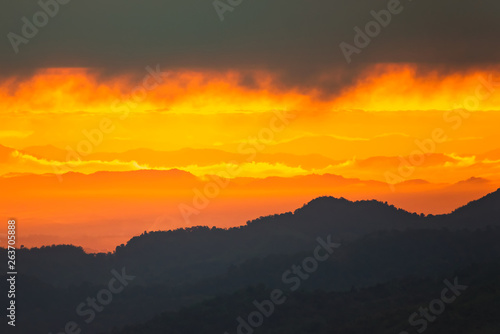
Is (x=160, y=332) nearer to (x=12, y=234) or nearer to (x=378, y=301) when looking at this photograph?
(x=378, y=301)

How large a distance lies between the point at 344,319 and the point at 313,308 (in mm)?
12500

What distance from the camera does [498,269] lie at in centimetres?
15788

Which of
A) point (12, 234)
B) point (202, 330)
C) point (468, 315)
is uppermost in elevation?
point (12, 234)

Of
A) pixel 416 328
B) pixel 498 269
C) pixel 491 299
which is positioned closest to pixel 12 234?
pixel 416 328

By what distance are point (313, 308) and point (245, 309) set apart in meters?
12.0

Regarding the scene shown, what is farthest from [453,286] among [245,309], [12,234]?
[12,234]

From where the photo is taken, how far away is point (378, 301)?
168125 mm

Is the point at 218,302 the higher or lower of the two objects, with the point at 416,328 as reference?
higher

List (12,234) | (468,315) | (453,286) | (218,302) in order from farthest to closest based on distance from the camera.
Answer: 1. (218,302)
2. (453,286)
3. (468,315)
4. (12,234)

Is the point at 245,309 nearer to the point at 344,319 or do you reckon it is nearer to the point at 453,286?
the point at 344,319

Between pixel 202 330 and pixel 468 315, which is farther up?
pixel 202 330

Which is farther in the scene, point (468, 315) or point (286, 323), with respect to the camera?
point (286, 323)

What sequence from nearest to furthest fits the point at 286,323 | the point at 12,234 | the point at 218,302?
the point at 12,234, the point at 286,323, the point at 218,302

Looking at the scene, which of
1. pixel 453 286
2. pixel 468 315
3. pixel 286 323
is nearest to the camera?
pixel 468 315
